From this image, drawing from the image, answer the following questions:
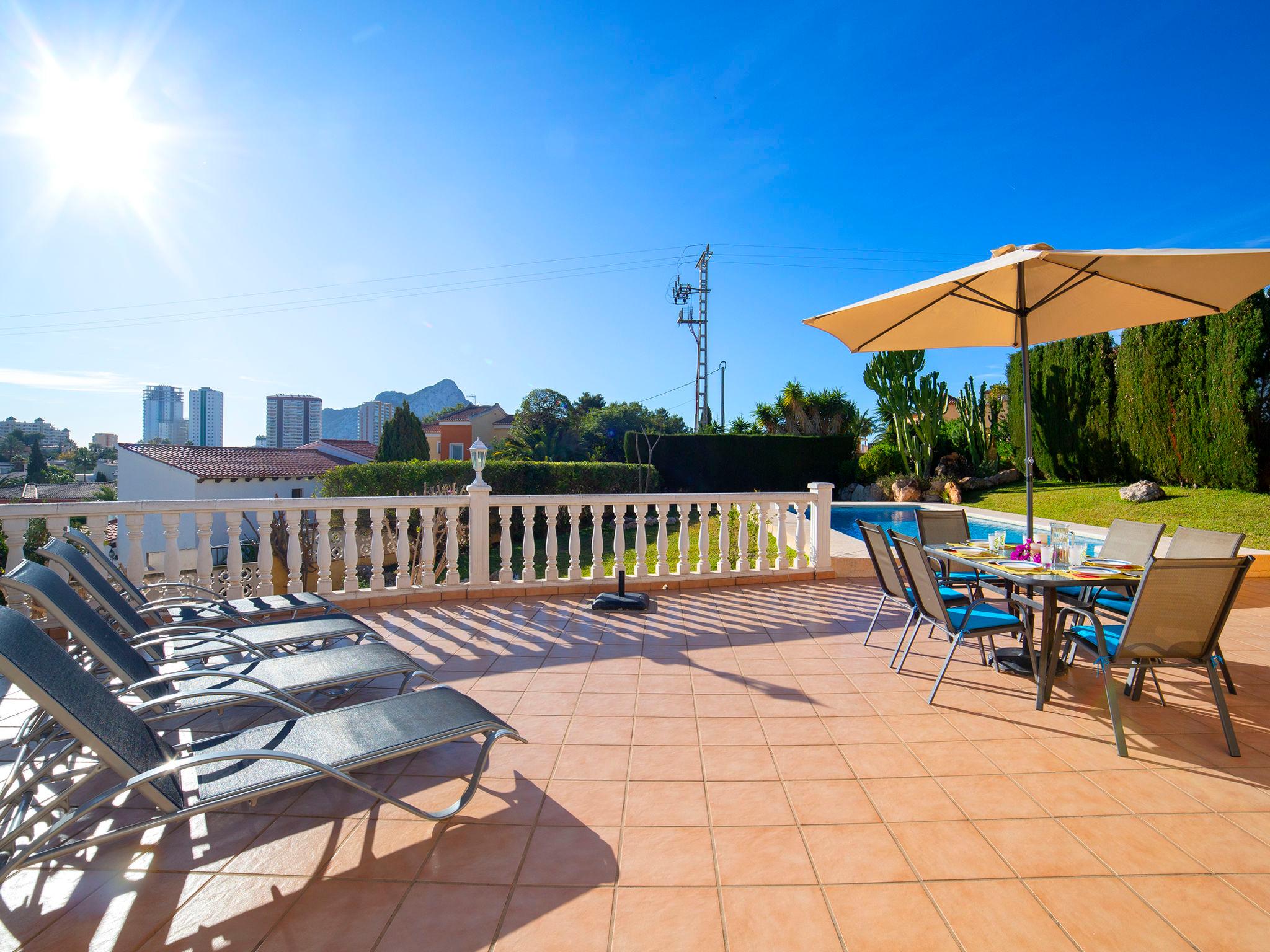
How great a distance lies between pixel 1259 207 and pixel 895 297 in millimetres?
14311

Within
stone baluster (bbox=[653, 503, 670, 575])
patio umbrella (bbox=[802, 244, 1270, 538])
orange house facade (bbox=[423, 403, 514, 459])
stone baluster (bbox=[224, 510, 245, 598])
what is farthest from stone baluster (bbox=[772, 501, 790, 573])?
orange house facade (bbox=[423, 403, 514, 459])

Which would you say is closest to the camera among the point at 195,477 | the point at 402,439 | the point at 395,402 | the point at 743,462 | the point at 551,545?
the point at 551,545

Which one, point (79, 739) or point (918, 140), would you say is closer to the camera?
point (79, 739)

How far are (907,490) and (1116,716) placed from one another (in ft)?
49.3

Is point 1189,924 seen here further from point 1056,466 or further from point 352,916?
point 1056,466

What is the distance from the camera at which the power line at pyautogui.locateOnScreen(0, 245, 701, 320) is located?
26109 millimetres

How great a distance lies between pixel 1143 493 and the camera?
12180mm

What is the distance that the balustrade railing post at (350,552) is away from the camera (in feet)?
15.9

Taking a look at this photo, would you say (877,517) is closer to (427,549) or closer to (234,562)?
(427,549)

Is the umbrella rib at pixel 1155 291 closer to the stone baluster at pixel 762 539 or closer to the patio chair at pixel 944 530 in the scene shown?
the patio chair at pixel 944 530

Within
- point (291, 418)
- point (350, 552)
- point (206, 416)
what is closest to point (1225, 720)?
point (350, 552)

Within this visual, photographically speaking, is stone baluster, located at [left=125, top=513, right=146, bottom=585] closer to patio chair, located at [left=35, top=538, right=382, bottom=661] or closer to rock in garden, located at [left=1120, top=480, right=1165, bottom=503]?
patio chair, located at [left=35, top=538, right=382, bottom=661]

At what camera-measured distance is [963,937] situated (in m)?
1.71

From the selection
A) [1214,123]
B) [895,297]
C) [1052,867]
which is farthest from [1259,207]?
[1052,867]
